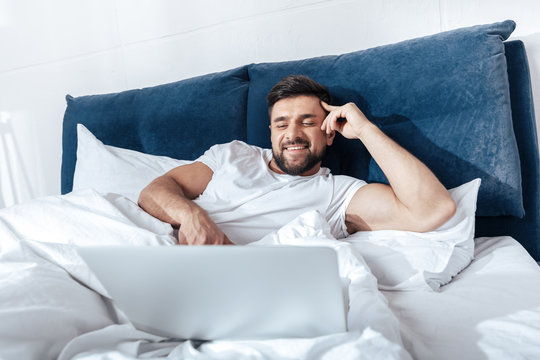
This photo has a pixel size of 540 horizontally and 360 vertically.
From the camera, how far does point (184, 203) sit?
1.43 meters

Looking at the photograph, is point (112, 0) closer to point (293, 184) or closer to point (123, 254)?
point (293, 184)

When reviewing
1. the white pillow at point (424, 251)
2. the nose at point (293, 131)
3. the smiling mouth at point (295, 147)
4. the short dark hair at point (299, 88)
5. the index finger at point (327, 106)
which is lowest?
the white pillow at point (424, 251)

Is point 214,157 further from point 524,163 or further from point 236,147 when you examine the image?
point 524,163

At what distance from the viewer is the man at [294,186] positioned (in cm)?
132

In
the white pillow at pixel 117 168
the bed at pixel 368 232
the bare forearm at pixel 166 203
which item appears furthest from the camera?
the white pillow at pixel 117 168

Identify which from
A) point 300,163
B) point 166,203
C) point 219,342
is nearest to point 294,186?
point 300,163

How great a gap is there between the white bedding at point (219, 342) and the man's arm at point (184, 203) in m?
0.09

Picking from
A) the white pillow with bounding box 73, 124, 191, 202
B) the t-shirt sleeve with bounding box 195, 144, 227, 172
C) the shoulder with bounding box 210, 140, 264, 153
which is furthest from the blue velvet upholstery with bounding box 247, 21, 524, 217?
the white pillow with bounding box 73, 124, 191, 202

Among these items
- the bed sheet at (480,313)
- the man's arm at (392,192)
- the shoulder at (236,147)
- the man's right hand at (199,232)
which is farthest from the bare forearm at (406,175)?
the man's right hand at (199,232)

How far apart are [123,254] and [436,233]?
95 centimetres

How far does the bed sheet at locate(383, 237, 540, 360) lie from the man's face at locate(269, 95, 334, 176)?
0.56 m

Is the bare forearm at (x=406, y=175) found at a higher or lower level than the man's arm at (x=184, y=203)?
higher

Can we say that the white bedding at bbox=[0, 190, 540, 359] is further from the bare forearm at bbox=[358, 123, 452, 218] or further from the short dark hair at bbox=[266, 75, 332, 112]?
the short dark hair at bbox=[266, 75, 332, 112]

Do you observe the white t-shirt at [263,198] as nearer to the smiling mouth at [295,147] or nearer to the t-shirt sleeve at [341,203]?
the t-shirt sleeve at [341,203]
